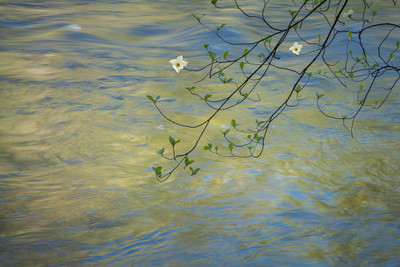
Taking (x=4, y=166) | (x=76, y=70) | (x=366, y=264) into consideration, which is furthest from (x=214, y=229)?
(x=76, y=70)

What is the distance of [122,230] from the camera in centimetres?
227

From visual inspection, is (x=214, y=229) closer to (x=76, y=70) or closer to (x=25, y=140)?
(x=25, y=140)

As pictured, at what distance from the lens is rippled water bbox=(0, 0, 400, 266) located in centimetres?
210

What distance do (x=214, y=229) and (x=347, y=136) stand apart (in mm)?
1642

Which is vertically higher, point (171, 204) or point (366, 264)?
point (366, 264)

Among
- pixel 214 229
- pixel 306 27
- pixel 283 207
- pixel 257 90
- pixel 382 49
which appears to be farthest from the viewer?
pixel 306 27

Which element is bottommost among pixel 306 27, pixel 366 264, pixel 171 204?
pixel 306 27

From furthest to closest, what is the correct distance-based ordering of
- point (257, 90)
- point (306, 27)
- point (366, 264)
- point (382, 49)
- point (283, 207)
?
1. point (306, 27)
2. point (382, 49)
3. point (257, 90)
4. point (283, 207)
5. point (366, 264)

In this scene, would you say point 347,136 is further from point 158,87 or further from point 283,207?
point 158,87

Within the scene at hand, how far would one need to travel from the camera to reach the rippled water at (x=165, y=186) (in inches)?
82.5

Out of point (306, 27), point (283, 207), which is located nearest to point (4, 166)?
point (283, 207)

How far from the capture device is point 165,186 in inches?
107

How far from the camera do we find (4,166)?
2967mm

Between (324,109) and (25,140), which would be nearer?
(25,140)
